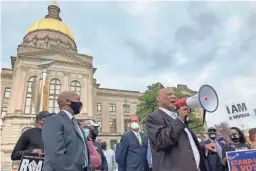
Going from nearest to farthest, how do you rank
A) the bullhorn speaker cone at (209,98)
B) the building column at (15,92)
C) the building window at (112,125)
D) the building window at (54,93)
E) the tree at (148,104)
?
1. the bullhorn speaker cone at (209,98)
2. the tree at (148,104)
3. the building column at (15,92)
4. the building window at (54,93)
5. the building window at (112,125)

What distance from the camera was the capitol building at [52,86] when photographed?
1232 inches

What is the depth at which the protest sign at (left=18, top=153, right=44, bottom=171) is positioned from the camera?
3.57 m

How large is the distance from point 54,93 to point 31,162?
33.5 metres

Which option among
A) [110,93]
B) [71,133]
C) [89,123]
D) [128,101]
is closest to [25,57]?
[110,93]

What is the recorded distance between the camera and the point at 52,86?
35.7m

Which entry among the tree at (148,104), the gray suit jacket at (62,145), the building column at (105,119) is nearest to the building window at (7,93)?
the building column at (105,119)

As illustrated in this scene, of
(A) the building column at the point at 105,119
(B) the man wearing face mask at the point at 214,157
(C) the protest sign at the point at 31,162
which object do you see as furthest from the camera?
(A) the building column at the point at 105,119

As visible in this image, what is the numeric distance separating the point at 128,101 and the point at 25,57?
21.6m

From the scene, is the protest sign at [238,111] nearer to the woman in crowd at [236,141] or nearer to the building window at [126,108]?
the woman in crowd at [236,141]

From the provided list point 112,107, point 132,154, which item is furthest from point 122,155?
point 112,107

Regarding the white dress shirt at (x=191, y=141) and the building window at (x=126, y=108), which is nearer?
the white dress shirt at (x=191, y=141)

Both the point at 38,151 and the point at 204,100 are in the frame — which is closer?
the point at 204,100

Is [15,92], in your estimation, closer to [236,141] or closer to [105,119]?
[105,119]

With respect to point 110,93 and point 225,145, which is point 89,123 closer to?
point 225,145
